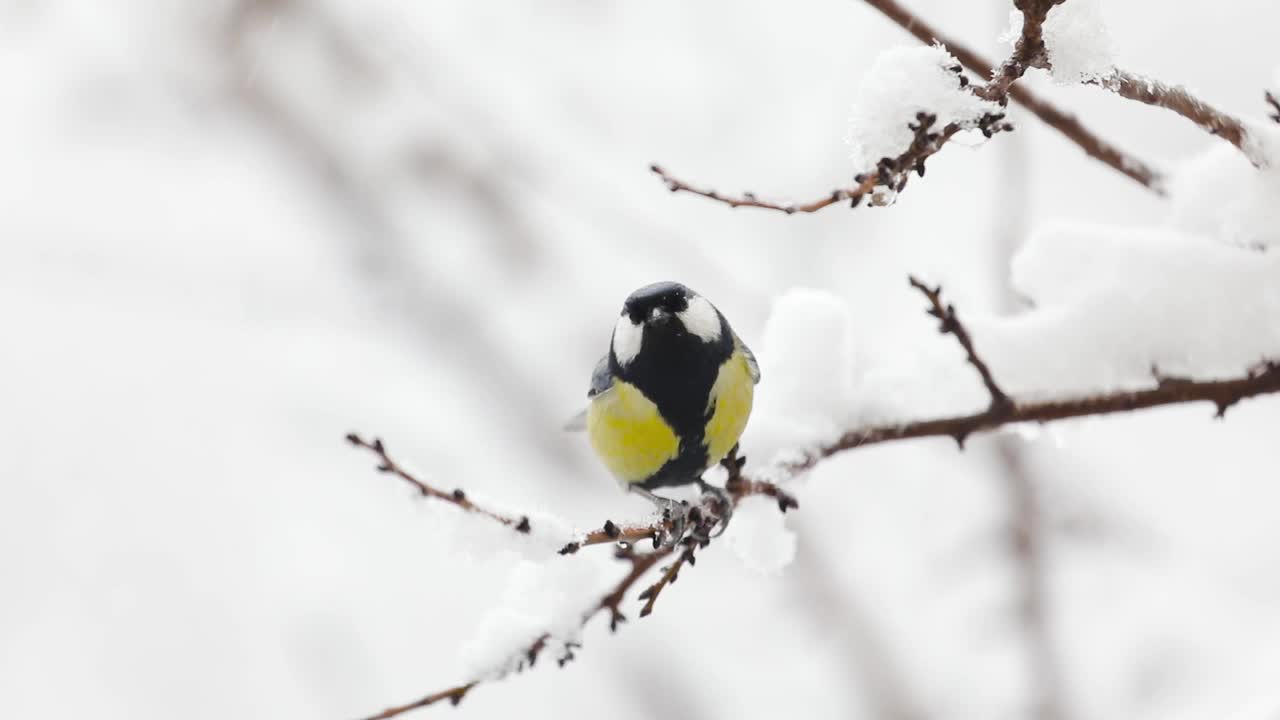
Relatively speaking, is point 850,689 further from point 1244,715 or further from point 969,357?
point 969,357

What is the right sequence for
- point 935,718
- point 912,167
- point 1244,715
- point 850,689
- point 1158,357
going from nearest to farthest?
1. point 912,167
2. point 1158,357
3. point 1244,715
4. point 935,718
5. point 850,689

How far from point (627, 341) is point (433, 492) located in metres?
0.71

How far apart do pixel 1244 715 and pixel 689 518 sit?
4.77ft

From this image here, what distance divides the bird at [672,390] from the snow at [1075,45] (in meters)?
0.94

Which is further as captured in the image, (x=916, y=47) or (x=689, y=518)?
(x=689, y=518)

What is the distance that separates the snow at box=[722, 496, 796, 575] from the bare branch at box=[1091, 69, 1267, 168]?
2.86 feet

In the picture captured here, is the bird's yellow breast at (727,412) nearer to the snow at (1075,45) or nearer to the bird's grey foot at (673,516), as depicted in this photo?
the bird's grey foot at (673,516)

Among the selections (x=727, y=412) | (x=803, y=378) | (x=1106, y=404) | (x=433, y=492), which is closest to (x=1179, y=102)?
(x=1106, y=404)

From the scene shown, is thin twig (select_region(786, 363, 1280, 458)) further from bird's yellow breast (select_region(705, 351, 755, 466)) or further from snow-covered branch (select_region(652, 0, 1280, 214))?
snow-covered branch (select_region(652, 0, 1280, 214))

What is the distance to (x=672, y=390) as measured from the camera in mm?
1912

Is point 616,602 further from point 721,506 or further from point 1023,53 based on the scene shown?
point 1023,53

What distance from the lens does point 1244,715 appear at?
87.0 inches

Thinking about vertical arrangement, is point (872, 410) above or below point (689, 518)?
above

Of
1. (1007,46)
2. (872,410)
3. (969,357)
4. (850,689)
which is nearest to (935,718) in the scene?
(850,689)
